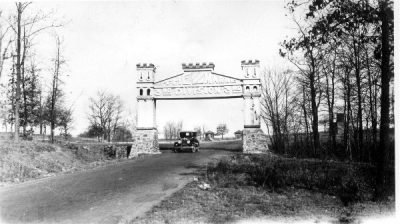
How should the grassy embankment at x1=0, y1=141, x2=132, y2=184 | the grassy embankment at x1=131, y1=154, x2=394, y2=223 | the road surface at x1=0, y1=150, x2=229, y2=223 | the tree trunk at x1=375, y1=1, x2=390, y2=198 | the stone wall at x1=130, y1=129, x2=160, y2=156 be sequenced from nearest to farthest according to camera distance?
the road surface at x1=0, y1=150, x2=229, y2=223, the grassy embankment at x1=131, y1=154, x2=394, y2=223, the tree trunk at x1=375, y1=1, x2=390, y2=198, the grassy embankment at x1=0, y1=141, x2=132, y2=184, the stone wall at x1=130, y1=129, x2=160, y2=156

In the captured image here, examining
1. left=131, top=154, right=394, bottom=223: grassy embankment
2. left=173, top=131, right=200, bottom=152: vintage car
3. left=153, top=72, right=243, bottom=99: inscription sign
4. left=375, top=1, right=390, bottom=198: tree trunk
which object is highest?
left=153, top=72, right=243, bottom=99: inscription sign

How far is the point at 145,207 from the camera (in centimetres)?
821

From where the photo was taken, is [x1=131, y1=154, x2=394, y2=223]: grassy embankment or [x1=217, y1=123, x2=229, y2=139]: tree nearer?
[x1=131, y1=154, x2=394, y2=223]: grassy embankment

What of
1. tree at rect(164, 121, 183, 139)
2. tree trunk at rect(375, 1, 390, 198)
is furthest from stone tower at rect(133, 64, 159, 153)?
tree at rect(164, 121, 183, 139)

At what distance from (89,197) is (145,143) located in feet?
54.3

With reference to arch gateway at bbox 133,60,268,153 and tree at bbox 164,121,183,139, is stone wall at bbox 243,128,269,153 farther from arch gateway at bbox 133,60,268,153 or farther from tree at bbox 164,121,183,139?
tree at bbox 164,121,183,139

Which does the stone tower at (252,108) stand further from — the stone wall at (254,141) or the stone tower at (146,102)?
the stone tower at (146,102)

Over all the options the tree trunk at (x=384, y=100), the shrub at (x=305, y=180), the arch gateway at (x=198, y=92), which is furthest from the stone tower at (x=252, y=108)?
the tree trunk at (x=384, y=100)

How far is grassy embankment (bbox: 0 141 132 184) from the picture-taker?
13969 mm

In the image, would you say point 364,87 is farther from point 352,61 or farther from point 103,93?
point 103,93

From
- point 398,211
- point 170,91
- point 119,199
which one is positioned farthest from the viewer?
point 170,91

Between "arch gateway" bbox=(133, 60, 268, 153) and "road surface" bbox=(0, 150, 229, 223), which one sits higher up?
"arch gateway" bbox=(133, 60, 268, 153)

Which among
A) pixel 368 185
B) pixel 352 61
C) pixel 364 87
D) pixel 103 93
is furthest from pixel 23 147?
pixel 103 93

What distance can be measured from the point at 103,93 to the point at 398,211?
65.5 m
